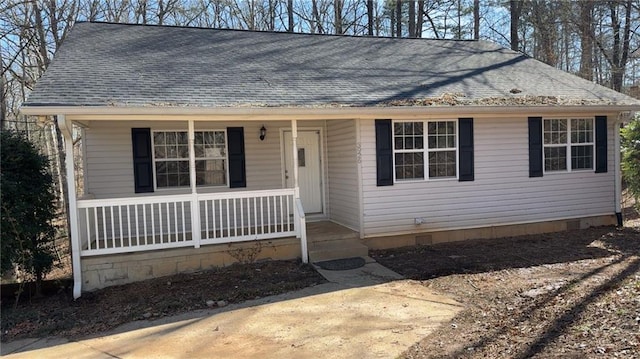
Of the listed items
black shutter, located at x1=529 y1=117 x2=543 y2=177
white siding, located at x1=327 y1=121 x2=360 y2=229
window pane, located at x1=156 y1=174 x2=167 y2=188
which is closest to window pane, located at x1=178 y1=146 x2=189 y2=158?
window pane, located at x1=156 y1=174 x2=167 y2=188

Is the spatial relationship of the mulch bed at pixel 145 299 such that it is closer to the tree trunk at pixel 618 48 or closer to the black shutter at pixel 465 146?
the black shutter at pixel 465 146

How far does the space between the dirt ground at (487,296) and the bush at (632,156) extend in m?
1.39

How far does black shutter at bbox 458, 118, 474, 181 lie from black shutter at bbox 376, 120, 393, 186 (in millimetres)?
1413

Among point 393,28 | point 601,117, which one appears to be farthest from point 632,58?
point 601,117

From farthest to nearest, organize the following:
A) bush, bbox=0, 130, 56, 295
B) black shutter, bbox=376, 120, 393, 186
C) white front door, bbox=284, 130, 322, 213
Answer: white front door, bbox=284, 130, 322, 213 < black shutter, bbox=376, 120, 393, 186 < bush, bbox=0, 130, 56, 295

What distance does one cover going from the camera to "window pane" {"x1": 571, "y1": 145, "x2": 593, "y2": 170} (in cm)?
898

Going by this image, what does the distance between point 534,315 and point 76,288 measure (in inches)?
225

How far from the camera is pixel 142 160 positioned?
310 inches

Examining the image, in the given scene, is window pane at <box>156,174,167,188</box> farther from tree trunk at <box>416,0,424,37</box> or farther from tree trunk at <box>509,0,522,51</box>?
tree trunk at <box>509,0,522,51</box>

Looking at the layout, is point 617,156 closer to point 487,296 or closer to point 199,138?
point 487,296

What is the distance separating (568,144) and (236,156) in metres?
6.61

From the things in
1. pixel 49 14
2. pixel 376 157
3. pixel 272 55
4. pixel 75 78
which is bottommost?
pixel 376 157

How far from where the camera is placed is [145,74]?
7.47 meters

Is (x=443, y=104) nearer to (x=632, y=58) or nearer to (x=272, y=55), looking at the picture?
(x=272, y=55)
